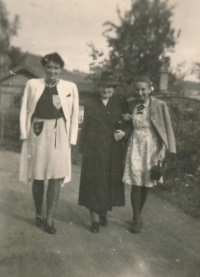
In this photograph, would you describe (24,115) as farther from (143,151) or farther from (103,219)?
(103,219)

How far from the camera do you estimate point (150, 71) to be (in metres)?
9.29

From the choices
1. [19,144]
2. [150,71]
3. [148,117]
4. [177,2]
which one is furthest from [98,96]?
[19,144]

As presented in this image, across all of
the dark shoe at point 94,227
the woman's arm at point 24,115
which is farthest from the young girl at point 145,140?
the woman's arm at point 24,115

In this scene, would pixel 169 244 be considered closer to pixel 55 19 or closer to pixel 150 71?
pixel 55 19

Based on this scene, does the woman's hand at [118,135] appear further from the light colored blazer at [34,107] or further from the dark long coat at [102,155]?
the light colored blazer at [34,107]

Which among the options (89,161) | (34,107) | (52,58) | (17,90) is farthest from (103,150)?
(17,90)

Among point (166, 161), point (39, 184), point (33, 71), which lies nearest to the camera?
point (39, 184)

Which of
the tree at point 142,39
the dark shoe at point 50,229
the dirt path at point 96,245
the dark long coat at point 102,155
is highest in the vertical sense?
the tree at point 142,39

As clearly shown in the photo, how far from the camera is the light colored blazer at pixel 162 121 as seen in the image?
3.99 metres

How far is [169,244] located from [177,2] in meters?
2.66

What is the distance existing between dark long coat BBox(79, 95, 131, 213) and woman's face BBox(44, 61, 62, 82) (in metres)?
0.53

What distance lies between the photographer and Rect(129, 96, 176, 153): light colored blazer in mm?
3994

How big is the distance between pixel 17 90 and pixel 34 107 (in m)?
11.4

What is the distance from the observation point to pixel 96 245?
3502 mm
